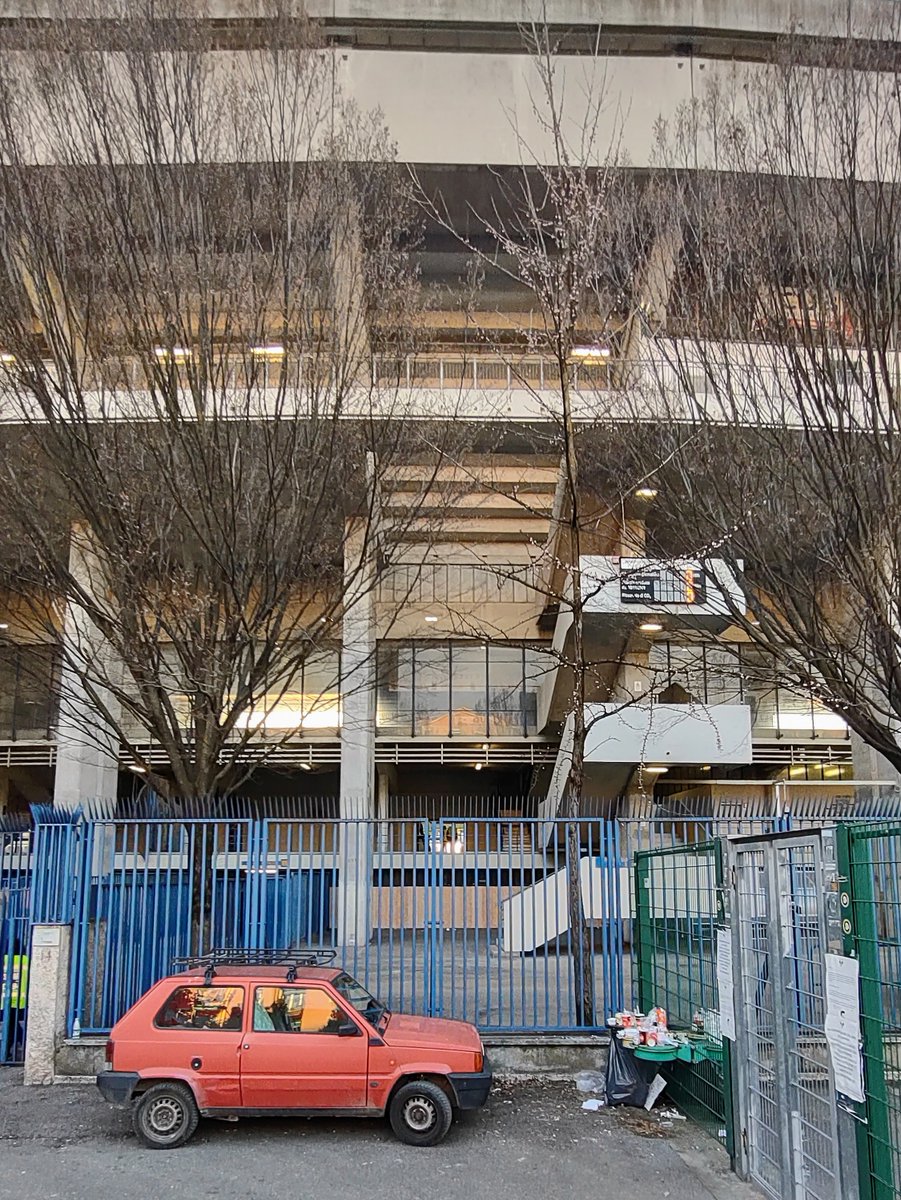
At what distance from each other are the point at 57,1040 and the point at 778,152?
12449 mm

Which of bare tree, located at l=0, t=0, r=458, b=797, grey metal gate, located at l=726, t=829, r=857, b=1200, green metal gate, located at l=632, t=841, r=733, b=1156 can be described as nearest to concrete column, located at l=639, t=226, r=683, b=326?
bare tree, located at l=0, t=0, r=458, b=797

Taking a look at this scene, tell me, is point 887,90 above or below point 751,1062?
above

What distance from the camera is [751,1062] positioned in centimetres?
673

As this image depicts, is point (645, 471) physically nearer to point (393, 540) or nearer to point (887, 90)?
point (393, 540)

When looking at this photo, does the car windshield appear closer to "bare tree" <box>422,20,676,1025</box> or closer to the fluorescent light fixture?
"bare tree" <box>422,20,676,1025</box>

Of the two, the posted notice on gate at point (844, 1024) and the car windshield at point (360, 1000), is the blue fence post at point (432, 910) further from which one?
the posted notice on gate at point (844, 1024)

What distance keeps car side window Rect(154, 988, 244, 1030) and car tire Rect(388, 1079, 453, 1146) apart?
4.66 feet

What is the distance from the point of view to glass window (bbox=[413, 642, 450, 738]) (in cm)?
2566

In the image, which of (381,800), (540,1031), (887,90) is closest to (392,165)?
(887,90)

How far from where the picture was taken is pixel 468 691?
26.0 meters

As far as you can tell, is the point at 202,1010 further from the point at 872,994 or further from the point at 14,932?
the point at 872,994

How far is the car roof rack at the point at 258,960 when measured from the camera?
25.7 feet

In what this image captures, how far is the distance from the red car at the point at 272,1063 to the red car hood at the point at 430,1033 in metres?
0.02

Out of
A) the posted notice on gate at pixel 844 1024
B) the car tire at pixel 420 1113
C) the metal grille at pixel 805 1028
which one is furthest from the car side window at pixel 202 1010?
the posted notice on gate at pixel 844 1024
